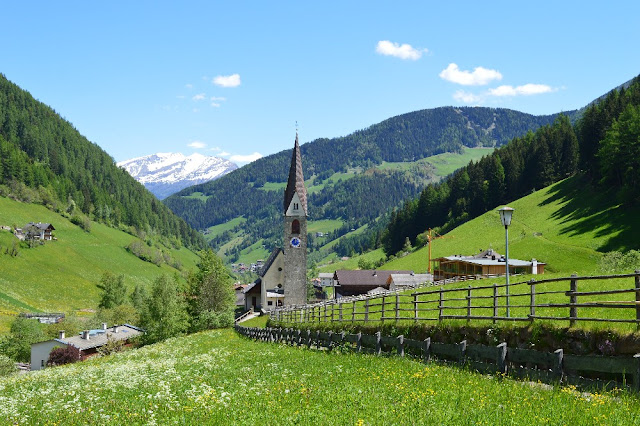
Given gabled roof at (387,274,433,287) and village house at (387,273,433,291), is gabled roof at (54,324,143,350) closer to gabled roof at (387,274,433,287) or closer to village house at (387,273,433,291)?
village house at (387,273,433,291)

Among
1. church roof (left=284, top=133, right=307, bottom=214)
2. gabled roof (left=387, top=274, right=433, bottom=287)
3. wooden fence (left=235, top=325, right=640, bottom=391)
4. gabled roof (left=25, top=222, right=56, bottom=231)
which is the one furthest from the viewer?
gabled roof (left=25, top=222, right=56, bottom=231)

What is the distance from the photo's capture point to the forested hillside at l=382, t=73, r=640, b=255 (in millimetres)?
94956

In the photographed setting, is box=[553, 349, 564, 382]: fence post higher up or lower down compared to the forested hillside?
lower down

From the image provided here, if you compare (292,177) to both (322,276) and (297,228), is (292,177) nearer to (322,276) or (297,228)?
(297,228)

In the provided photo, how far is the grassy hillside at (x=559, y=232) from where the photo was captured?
281 feet

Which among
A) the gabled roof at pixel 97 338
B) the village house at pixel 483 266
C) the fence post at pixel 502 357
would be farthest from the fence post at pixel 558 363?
the gabled roof at pixel 97 338

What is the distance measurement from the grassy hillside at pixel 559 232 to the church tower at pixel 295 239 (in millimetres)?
30841

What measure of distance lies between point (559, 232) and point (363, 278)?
37.9 m

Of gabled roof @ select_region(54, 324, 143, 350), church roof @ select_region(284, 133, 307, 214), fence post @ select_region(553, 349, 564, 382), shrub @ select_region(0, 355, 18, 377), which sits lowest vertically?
shrub @ select_region(0, 355, 18, 377)

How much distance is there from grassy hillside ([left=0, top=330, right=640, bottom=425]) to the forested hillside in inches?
3545

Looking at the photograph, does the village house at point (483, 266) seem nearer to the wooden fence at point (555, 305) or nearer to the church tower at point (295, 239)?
the church tower at point (295, 239)

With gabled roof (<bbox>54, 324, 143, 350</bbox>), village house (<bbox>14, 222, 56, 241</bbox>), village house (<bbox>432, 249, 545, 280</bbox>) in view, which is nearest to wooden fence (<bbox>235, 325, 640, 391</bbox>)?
village house (<bbox>432, 249, 545, 280</bbox>)

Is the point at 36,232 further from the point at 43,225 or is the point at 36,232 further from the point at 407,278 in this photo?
the point at 407,278

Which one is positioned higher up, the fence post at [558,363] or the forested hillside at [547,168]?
the forested hillside at [547,168]
